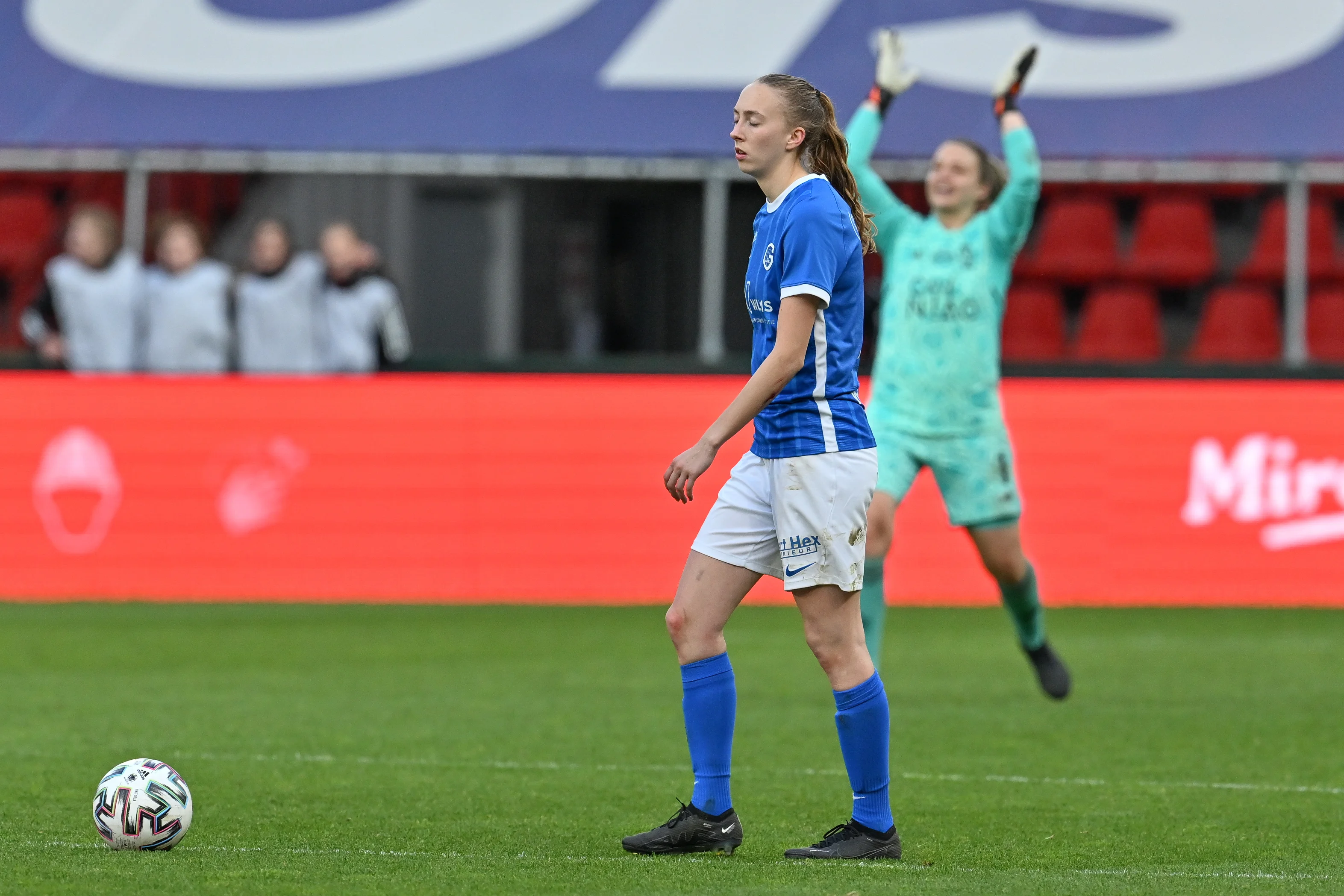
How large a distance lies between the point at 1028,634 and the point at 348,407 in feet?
18.3

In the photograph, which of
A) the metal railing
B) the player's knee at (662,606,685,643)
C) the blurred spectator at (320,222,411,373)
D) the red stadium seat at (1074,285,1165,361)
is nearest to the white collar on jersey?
the player's knee at (662,606,685,643)

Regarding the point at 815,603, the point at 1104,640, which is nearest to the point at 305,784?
Answer: the point at 815,603

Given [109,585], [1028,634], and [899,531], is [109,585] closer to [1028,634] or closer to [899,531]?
[899,531]

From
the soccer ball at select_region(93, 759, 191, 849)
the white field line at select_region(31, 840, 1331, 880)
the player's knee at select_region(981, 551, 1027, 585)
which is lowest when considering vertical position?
the white field line at select_region(31, 840, 1331, 880)

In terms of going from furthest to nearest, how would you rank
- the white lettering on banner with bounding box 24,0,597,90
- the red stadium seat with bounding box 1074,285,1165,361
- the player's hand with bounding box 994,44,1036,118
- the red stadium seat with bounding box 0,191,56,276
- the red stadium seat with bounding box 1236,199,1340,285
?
1. the red stadium seat with bounding box 0,191,56,276
2. the red stadium seat with bounding box 1236,199,1340,285
3. the red stadium seat with bounding box 1074,285,1165,361
4. the white lettering on banner with bounding box 24,0,597,90
5. the player's hand with bounding box 994,44,1036,118

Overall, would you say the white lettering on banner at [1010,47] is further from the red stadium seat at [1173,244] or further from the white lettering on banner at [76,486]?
the white lettering on banner at [76,486]

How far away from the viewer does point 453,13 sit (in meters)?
14.0

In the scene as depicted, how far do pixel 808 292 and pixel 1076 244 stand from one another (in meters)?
10.1

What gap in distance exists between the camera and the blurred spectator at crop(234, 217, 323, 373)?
13203mm

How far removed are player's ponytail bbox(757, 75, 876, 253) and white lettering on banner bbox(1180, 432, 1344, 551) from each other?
312 inches

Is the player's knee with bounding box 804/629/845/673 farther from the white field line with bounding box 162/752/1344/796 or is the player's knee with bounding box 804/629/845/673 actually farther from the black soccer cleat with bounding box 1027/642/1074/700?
the black soccer cleat with bounding box 1027/642/1074/700

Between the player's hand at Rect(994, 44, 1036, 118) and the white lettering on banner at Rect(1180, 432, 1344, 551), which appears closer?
the player's hand at Rect(994, 44, 1036, 118)

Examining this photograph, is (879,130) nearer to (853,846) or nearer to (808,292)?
(808,292)

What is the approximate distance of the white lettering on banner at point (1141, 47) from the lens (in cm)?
1370
